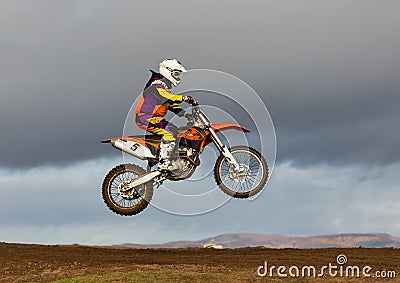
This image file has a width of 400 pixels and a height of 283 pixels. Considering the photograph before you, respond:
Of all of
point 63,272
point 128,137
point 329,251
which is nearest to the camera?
point 63,272

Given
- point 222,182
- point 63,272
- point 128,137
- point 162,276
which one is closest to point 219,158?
point 222,182

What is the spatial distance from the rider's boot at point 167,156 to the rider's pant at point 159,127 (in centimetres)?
16

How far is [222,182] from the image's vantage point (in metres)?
19.8

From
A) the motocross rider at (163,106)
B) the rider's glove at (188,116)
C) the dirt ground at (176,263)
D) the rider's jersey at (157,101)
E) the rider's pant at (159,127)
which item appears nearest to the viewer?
the dirt ground at (176,263)

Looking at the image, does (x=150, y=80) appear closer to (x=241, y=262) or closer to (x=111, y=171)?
(x=111, y=171)

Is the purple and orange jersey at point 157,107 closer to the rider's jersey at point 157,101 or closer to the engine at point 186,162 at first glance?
the rider's jersey at point 157,101

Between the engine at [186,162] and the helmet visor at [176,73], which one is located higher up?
the helmet visor at [176,73]

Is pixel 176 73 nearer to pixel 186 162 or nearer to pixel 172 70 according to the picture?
pixel 172 70

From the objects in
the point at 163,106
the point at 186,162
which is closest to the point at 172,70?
the point at 163,106

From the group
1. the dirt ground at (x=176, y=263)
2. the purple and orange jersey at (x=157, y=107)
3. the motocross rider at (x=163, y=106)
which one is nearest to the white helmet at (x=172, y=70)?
the motocross rider at (x=163, y=106)

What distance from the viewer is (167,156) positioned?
19938 millimetres

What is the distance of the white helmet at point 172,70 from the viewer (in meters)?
19.8

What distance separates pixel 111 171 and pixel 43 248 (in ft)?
18.5

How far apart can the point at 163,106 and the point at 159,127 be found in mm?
689
